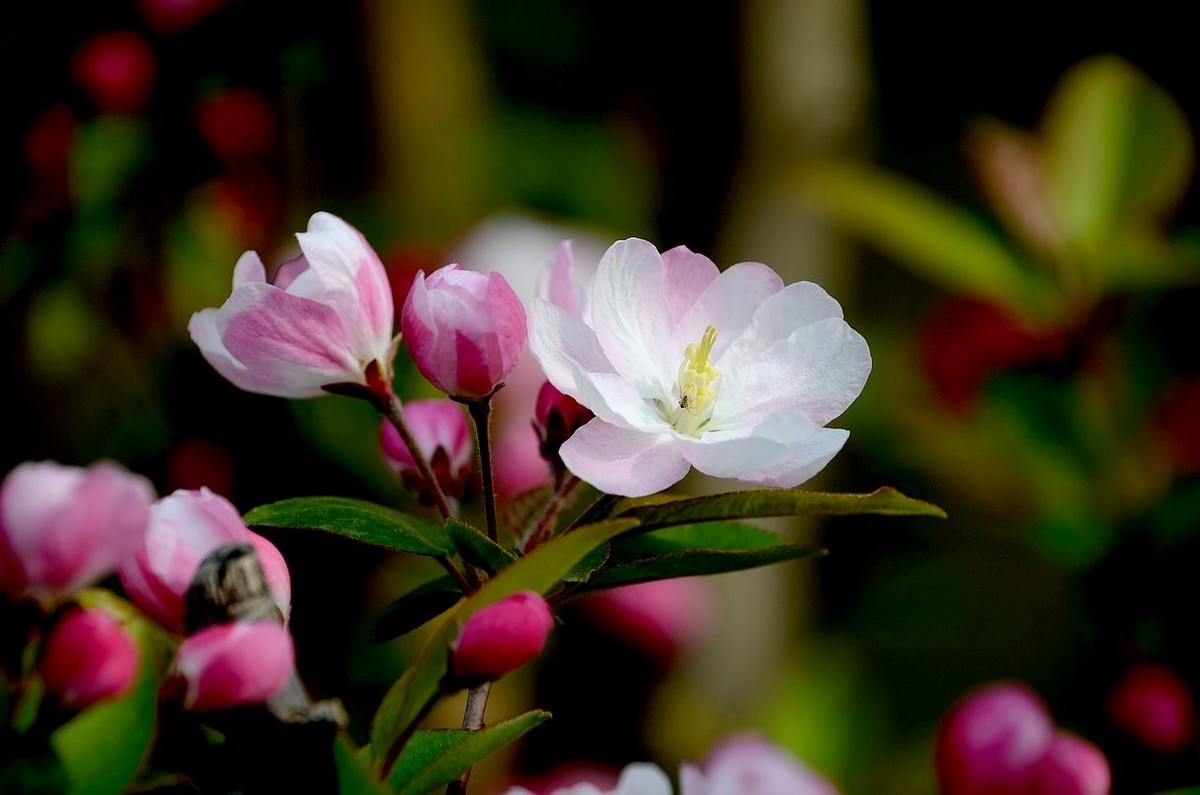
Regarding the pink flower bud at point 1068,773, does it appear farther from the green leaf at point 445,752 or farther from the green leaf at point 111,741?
the green leaf at point 111,741

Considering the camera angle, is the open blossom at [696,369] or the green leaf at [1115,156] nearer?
the open blossom at [696,369]

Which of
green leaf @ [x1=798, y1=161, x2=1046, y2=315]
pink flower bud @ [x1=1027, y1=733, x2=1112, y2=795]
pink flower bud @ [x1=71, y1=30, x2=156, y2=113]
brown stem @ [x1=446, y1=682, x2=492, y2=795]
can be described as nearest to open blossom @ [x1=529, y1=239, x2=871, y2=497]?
brown stem @ [x1=446, y1=682, x2=492, y2=795]

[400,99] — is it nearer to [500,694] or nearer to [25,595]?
[500,694]

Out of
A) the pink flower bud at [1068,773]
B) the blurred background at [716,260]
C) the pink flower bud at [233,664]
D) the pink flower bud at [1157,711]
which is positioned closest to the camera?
the pink flower bud at [233,664]

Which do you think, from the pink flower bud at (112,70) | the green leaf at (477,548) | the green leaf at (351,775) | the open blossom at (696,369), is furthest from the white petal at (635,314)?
the pink flower bud at (112,70)

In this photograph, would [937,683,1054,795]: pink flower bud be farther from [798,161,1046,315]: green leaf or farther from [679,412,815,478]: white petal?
[798,161,1046,315]: green leaf

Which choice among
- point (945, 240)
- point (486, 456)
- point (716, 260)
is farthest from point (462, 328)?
point (716, 260)

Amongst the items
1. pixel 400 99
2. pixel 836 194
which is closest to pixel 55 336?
pixel 400 99

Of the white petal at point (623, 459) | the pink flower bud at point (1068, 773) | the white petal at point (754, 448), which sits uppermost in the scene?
the white petal at point (754, 448)
